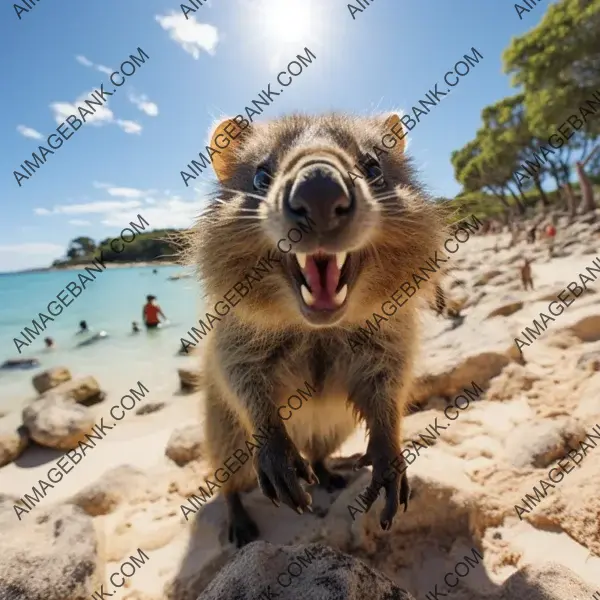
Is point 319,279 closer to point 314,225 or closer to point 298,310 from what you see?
point 298,310

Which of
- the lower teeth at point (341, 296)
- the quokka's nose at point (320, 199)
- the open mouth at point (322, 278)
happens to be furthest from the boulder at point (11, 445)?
the quokka's nose at point (320, 199)

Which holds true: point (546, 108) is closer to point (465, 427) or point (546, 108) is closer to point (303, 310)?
point (465, 427)

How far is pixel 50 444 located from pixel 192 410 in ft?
6.76

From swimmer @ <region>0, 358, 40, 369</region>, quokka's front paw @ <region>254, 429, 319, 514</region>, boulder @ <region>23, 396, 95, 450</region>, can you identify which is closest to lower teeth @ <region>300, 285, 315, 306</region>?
quokka's front paw @ <region>254, 429, 319, 514</region>

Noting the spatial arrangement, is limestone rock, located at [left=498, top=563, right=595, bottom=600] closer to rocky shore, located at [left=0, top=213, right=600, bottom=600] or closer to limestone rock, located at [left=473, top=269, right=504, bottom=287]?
rocky shore, located at [left=0, top=213, right=600, bottom=600]

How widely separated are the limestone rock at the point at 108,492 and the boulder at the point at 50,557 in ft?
2.56

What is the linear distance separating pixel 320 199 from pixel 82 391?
839 centimetres

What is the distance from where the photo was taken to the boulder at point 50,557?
258 cm

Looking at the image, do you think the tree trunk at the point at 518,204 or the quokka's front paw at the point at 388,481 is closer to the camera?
the quokka's front paw at the point at 388,481

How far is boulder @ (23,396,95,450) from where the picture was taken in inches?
245

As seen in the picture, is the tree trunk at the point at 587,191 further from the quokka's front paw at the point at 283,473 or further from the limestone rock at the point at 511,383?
the quokka's front paw at the point at 283,473

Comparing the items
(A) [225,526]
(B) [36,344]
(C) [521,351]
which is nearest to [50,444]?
(A) [225,526]

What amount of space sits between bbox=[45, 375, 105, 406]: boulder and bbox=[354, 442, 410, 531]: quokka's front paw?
24.0 ft

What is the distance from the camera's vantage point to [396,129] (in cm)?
342
